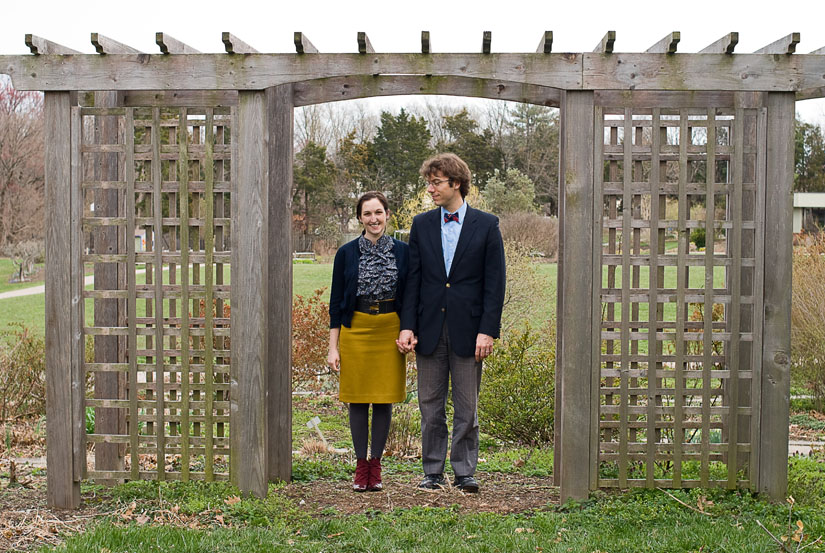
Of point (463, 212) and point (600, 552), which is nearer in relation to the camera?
point (600, 552)

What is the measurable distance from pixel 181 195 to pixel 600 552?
272 centimetres

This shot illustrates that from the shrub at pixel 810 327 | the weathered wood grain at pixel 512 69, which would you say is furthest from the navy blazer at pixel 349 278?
the shrub at pixel 810 327

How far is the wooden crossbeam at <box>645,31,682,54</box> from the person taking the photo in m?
4.08

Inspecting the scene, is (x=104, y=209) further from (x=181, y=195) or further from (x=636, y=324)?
(x=636, y=324)

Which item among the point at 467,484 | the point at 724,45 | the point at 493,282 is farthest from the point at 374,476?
the point at 724,45

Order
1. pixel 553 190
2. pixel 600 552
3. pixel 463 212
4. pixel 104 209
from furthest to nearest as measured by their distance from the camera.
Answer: pixel 553 190 < pixel 104 209 < pixel 463 212 < pixel 600 552

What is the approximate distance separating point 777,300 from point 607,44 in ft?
5.28

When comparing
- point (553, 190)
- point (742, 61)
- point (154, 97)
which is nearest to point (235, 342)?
point (154, 97)

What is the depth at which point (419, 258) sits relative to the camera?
14.9ft

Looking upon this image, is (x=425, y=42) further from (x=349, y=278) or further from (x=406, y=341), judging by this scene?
(x=406, y=341)

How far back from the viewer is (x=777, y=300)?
171 inches

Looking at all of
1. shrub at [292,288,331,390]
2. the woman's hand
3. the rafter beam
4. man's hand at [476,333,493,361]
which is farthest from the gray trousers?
shrub at [292,288,331,390]

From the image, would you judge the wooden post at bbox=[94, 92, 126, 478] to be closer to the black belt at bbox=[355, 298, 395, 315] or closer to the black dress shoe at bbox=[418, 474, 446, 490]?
the black belt at bbox=[355, 298, 395, 315]

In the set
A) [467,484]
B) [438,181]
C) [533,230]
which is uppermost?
[533,230]
